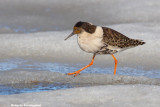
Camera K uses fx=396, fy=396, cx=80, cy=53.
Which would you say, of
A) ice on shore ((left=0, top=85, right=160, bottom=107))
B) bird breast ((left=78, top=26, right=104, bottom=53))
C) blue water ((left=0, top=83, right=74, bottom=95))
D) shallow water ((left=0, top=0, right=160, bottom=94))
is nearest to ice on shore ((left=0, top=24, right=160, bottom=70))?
shallow water ((left=0, top=0, right=160, bottom=94))

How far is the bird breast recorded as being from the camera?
565 centimetres

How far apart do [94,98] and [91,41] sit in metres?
1.42

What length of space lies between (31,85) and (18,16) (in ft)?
15.7

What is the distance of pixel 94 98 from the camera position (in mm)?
4410

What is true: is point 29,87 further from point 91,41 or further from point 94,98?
point 94,98

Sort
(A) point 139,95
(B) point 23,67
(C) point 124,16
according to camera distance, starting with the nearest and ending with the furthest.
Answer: (A) point 139,95, (B) point 23,67, (C) point 124,16

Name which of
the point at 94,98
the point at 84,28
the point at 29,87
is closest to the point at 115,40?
the point at 84,28

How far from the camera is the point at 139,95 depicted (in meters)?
4.44

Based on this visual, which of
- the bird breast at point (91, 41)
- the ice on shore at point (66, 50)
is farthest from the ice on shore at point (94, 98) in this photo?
the ice on shore at point (66, 50)

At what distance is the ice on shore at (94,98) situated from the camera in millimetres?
4191

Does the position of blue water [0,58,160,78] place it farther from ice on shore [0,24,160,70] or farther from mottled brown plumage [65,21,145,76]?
mottled brown plumage [65,21,145,76]

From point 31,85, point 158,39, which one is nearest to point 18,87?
point 31,85

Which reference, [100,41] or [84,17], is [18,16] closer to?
[84,17]

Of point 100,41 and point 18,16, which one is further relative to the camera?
point 18,16
